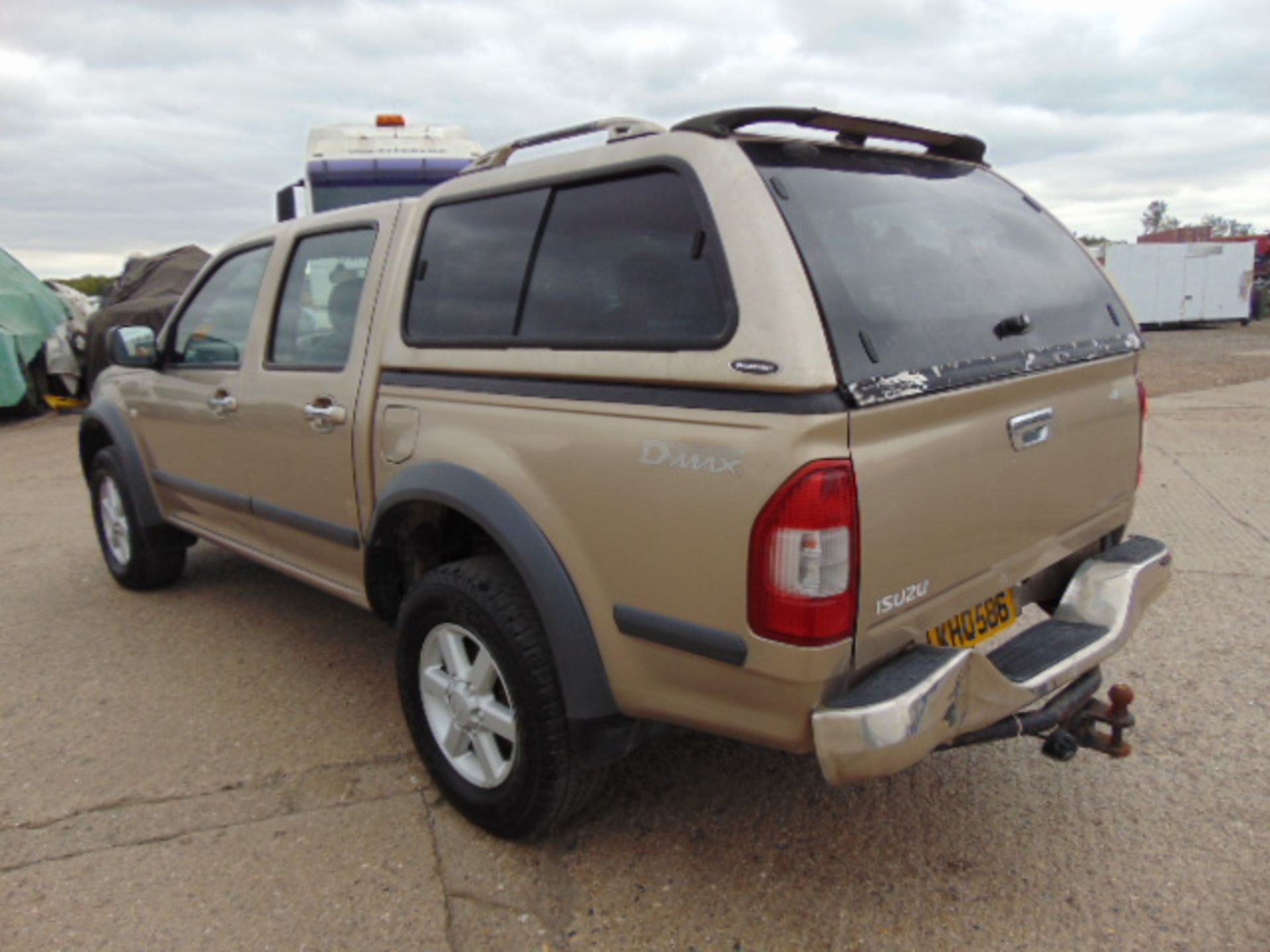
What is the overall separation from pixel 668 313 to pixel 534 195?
0.69 meters

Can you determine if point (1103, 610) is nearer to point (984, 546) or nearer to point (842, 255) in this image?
point (984, 546)

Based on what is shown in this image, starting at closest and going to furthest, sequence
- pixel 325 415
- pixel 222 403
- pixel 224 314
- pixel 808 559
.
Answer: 1. pixel 808 559
2. pixel 325 415
3. pixel 222 403
4. pixel 224 314

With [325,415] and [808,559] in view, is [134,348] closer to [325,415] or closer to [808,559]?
[325,415]

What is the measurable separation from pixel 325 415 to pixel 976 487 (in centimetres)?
206

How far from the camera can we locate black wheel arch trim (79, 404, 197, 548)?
4.57 meters

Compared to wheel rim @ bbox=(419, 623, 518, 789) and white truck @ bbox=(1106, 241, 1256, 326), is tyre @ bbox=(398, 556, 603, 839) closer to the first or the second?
wheel rim @ bbox=(419, 623, 518, 789)

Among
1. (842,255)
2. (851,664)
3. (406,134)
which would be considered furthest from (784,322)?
(406,134)

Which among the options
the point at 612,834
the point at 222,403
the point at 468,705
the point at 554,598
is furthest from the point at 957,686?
the point at 222,403

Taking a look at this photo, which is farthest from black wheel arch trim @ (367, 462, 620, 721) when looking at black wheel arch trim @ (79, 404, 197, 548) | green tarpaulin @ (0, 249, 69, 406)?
green tarpaulin @ (0, 249, 69, 406)

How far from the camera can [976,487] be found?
2.28 meters

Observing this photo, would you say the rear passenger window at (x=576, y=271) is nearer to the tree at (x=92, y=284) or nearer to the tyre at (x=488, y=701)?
the tyre at (x=488, y=701)

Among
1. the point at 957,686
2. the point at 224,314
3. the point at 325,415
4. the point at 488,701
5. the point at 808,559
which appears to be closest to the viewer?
the point at 808,559

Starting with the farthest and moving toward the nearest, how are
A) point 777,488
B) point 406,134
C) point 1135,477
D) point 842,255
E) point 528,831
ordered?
1. point 406,134
2. point 1135,477
3. point 528,831
4. point 842,255
5. point 777,488

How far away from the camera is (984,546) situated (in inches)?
92.6
